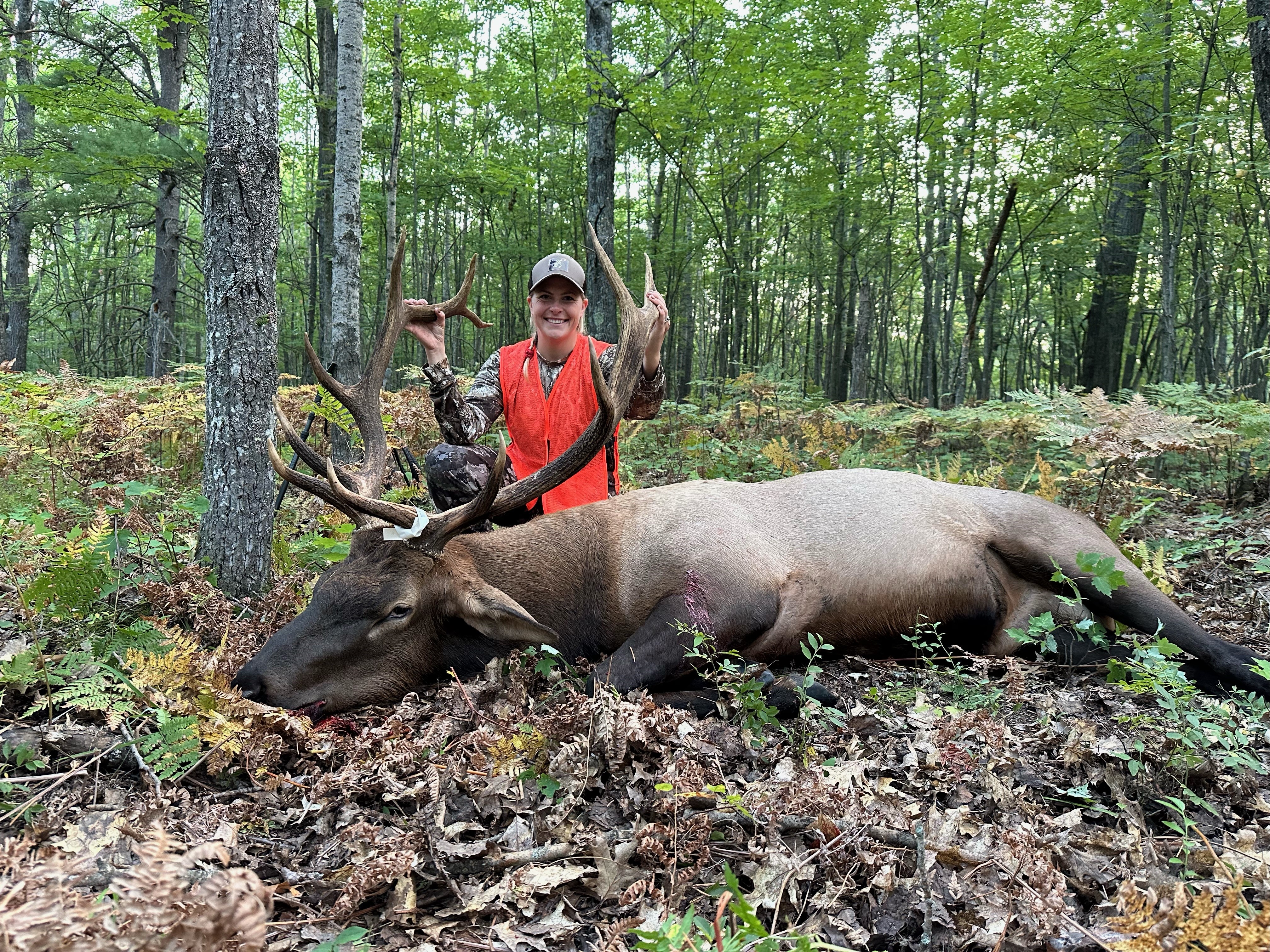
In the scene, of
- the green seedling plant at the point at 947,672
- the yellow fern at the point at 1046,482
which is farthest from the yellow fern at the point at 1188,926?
the yellow fern at the point at 1046,482

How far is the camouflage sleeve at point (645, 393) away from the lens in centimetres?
521

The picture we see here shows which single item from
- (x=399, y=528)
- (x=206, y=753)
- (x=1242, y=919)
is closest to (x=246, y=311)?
(x=399, y=528)

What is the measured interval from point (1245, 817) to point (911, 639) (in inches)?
55.7

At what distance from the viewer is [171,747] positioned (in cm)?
286

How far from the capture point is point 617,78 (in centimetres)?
930

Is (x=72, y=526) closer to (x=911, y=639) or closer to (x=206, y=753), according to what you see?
(x=206, y=753)

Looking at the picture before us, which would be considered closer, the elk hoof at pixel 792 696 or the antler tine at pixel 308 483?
the elk hoof at pixel 792 696

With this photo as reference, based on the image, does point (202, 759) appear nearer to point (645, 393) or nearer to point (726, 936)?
point (726, 936)

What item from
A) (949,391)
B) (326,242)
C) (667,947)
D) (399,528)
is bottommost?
(667,947)

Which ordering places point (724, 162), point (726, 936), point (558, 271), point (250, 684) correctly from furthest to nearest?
point (724, 162), point (558, 271), point (250, 684), point (726, 936)

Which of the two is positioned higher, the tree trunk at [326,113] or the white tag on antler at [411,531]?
the tree trunk at [326,113]

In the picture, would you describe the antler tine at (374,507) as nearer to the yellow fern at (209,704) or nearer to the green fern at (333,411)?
the green fern at (333,411)

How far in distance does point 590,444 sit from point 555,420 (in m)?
1.19

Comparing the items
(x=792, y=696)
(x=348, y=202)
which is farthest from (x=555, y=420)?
(x=348, y=202)
